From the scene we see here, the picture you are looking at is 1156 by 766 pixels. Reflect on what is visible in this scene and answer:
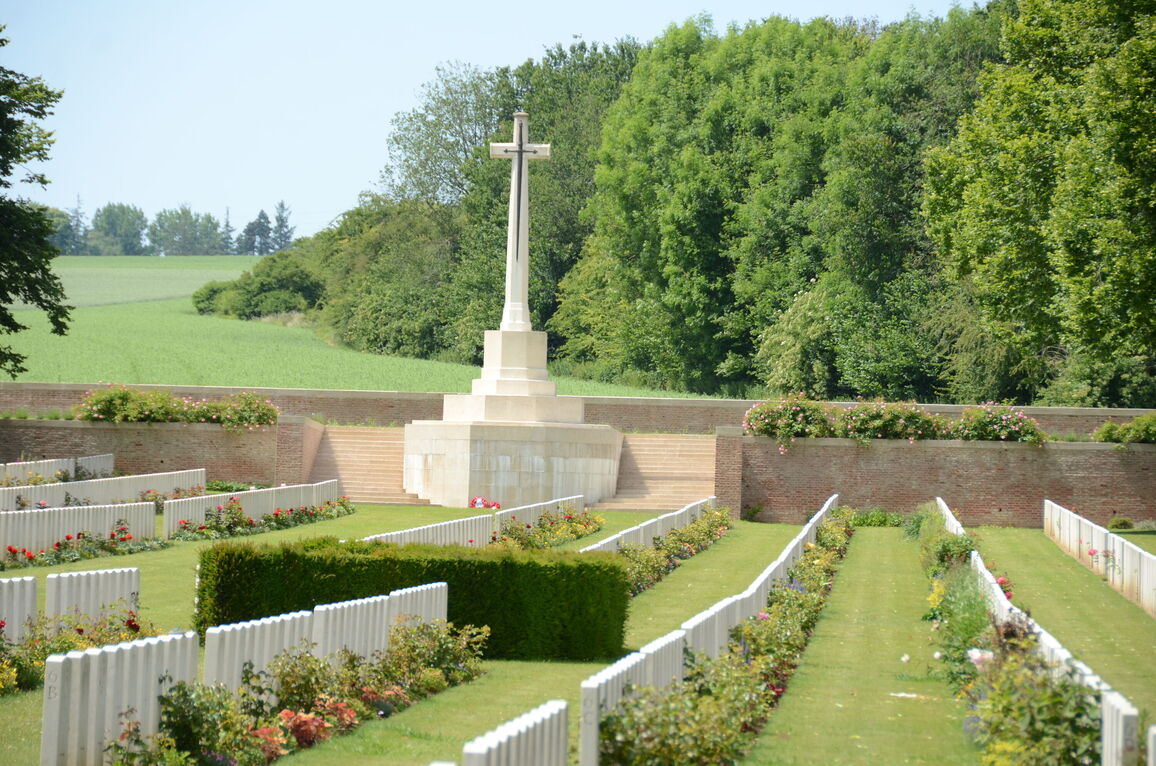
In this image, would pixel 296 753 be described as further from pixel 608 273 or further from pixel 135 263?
pixel 135 263

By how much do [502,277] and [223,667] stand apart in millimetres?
48773

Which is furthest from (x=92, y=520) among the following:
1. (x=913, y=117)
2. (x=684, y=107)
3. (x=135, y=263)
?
(x=135, y=263)

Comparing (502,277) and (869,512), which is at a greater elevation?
(502,277)

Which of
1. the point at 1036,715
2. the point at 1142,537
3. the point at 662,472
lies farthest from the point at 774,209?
the point at 1036,715

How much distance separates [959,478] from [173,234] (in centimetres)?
14419

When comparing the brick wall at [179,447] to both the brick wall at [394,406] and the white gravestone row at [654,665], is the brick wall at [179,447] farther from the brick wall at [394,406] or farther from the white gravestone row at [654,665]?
the white gravestone row at [654,665]

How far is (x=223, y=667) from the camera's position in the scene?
747 cm

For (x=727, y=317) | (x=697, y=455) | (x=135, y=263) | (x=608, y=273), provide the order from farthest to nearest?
(x=135, y=263) → (x=608, y=273) → (x=727, y=317) → (x=697, y=455)

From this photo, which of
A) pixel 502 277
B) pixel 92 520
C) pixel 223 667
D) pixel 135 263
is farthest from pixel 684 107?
pixel 135 263

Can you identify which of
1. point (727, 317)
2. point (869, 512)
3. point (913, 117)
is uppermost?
point (913, 117)

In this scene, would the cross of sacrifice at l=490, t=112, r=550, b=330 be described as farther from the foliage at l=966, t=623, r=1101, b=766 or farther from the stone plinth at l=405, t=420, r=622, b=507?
the foliage at l=966, t=623, r=1101, b=766

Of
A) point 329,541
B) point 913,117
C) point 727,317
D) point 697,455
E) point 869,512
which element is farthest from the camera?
point 727,317

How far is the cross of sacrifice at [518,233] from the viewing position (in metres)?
26.8

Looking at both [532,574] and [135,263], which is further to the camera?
[135,263]
